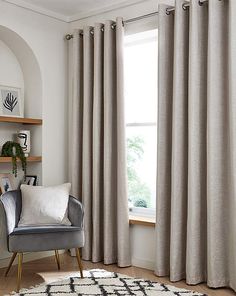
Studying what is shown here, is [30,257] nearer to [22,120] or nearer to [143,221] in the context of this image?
[143,221]

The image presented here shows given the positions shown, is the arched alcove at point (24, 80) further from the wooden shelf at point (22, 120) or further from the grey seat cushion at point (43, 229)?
the grey seat cushion at point (43, 229)

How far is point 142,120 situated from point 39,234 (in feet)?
5.60

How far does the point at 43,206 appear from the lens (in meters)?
3.87

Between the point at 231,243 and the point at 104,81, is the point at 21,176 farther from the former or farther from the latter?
the point at 231,243

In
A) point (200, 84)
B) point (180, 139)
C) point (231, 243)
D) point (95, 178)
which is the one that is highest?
point (200, 84)

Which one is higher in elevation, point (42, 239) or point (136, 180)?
point (136, 180)

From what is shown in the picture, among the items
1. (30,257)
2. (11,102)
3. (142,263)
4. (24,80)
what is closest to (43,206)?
(30,257)

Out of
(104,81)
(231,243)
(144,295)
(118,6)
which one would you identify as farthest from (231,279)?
(118,6)

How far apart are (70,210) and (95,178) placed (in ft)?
1.62

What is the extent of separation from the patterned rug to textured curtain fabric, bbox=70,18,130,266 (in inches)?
19.6

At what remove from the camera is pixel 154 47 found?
4.52 meters

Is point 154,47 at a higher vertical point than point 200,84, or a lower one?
higher

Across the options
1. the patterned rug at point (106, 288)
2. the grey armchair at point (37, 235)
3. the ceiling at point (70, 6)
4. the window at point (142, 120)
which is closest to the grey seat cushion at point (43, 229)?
the grey armchair at point (37, 235)

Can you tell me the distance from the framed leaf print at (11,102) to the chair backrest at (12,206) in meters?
0.90
